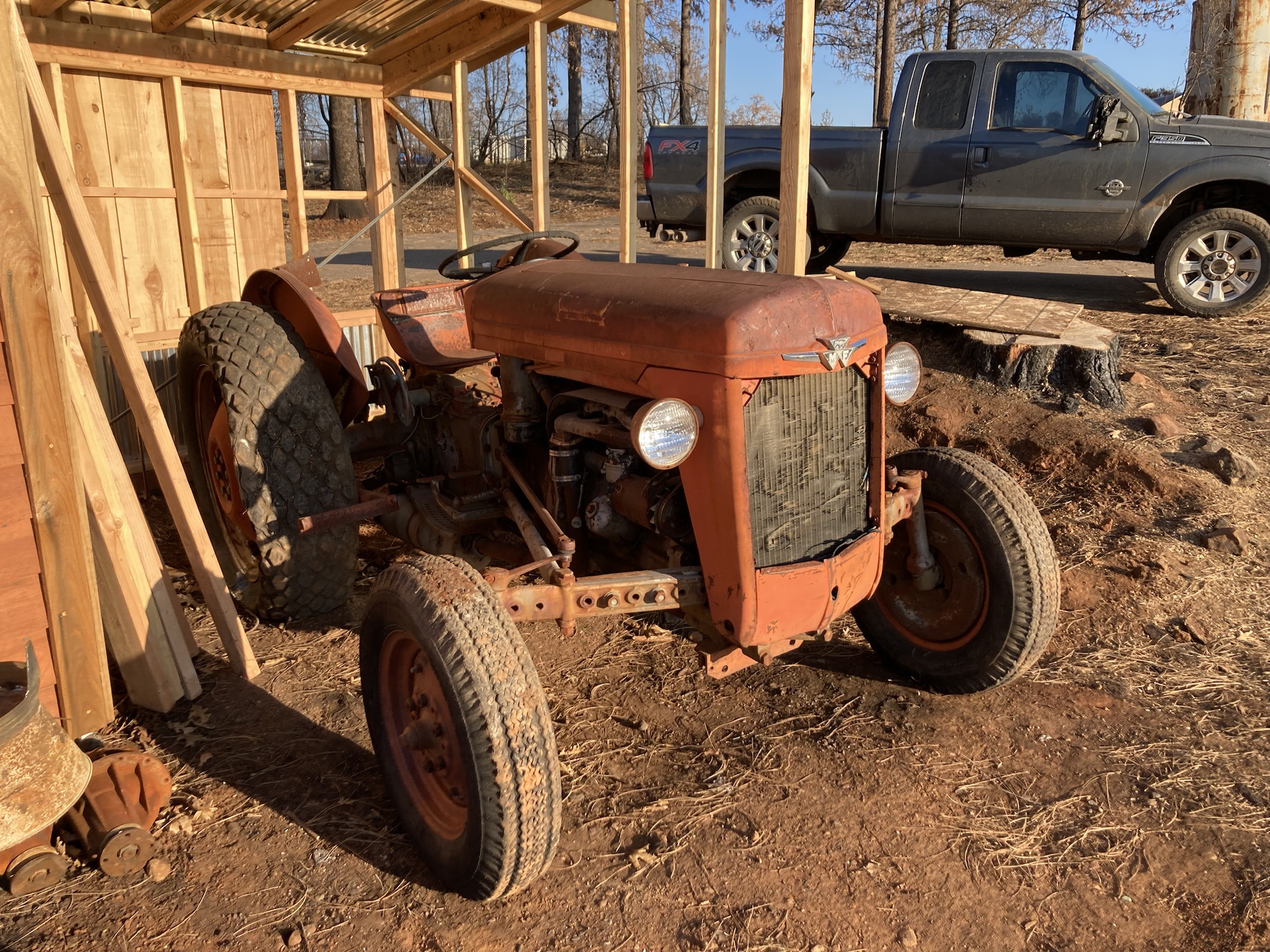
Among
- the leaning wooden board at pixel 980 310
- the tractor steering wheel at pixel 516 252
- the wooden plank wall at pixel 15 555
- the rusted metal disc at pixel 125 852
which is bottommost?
the rusted metal disc at pixel 125 852

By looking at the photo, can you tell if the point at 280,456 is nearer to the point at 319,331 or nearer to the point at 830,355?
the point at 319,331

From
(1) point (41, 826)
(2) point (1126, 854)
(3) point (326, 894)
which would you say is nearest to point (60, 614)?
(1) point (41, 826)

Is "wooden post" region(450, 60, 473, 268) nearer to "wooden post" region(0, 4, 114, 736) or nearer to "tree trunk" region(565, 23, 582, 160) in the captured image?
"wooden post" region(0, 4, 114, 736)

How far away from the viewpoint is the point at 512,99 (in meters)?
28.5

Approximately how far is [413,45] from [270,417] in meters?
3.77

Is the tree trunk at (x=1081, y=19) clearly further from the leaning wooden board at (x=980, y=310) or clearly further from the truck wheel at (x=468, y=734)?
the truck wheel at (x=468, y=734)

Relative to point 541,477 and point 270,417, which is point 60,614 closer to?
point 270,417

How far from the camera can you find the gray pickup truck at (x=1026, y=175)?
7.85 metres

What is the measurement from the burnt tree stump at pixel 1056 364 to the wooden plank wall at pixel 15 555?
4.96 metres

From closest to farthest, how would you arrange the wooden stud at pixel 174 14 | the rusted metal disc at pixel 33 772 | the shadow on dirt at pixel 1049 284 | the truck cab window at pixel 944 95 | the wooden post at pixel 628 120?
the rusted metal disc at pixel 33 772 → the wooden stud at pixel 174 14 → the wooden post at pixel 628 120 → the truck cab window at pixel 944 95 → the shadow on dirt at pixel 1049 284

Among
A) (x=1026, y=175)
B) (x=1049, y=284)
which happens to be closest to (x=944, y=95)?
(x=1026, y=175)

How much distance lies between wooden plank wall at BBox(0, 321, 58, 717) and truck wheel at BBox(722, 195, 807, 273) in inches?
283

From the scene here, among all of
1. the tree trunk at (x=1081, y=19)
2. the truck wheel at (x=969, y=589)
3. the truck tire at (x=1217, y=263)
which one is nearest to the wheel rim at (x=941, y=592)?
the truck wheel at (x=969, y=589)

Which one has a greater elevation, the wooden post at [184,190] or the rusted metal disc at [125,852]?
the wooden post at [184,190]
